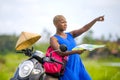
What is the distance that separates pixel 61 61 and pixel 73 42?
27 centimetres

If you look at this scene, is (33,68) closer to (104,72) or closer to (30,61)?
(30,61)

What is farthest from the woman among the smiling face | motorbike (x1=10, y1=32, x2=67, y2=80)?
motorbike (x1=10, y1=32, x2=67, y2=80)

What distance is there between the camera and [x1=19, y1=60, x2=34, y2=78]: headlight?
3908 mm

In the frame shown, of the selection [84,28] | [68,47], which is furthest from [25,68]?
[84,28]

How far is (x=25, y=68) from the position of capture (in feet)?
12.9

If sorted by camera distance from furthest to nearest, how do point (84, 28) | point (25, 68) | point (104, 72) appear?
point (104, 72), point (84, 28), point (25, 68)

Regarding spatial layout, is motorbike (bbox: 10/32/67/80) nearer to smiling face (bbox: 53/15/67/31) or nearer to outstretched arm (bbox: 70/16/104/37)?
smiling face (bbox: 53/15/67/31)

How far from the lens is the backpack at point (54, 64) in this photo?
13.6 ft

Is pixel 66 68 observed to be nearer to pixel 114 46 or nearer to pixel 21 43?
pixel 21 43

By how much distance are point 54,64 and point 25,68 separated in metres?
0.35

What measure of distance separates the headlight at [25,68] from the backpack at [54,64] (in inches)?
8.2

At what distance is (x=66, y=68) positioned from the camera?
14.3ft

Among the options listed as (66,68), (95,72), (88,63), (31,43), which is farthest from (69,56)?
(88,63)

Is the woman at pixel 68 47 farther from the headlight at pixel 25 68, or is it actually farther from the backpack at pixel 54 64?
the headlight at pixel 25 68
